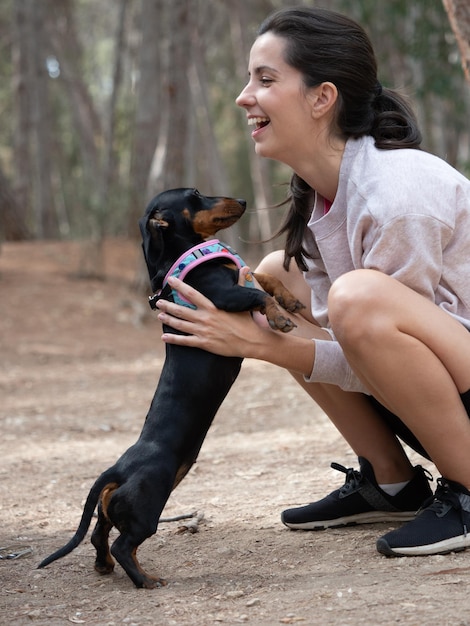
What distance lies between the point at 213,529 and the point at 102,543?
21.6 inches

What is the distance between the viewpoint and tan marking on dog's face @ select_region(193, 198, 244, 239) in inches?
122

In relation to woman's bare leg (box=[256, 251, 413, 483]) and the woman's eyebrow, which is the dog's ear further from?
woman's bare leg (box=[256, 251, 413, 483])

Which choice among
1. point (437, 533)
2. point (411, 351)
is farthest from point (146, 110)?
point (437, 533)

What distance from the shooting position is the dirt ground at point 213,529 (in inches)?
91.4

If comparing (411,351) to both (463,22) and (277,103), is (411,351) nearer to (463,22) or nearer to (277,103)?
(277,103)

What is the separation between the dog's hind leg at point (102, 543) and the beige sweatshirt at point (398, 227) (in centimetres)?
82

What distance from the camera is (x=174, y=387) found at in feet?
9.07

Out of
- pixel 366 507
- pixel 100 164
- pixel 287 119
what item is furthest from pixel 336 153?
pixel 100 164

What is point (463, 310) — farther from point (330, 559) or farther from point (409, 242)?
point (330, 559)

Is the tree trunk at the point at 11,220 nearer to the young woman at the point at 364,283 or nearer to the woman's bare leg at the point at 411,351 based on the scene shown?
the young woman at the point at 364,283

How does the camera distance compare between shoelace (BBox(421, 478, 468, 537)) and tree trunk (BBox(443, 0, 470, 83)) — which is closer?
shoelace (BBox(421, 478, 468, 537))

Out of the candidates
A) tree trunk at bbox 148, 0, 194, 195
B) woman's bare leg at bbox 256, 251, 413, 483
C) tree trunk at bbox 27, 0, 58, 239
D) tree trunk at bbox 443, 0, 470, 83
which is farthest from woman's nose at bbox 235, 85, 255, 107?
tree trunk at bbox 27, 0, 58, 239

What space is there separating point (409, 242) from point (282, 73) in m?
0.72

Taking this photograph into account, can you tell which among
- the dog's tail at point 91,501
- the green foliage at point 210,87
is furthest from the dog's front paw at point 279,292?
the green foliage at point 210,87
